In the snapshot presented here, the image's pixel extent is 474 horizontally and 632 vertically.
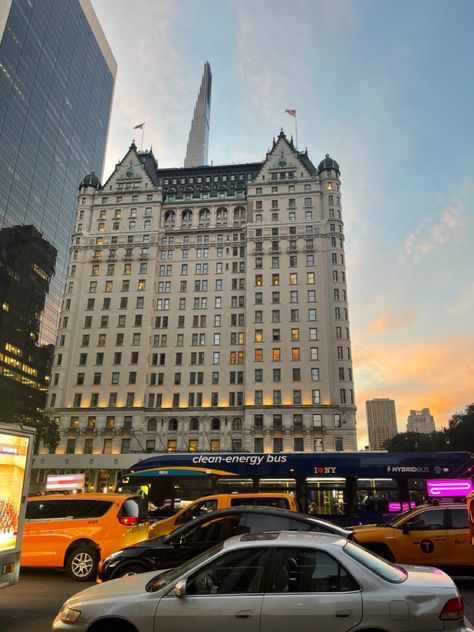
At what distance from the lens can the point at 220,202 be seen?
78.4 m

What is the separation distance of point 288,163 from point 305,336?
3329 centimetres

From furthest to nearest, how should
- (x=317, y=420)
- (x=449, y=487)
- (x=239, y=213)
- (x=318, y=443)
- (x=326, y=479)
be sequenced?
1. (x=239, y=213)
2. (x=317, y=420)
3. (x=318, y=443)
4. (x=449, y=487)
5. (x=326, y=479)

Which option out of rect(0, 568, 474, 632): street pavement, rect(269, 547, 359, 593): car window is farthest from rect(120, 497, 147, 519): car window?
rect(269, 547, 359, 593): car window

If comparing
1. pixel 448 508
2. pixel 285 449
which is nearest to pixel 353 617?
pixel 448 508

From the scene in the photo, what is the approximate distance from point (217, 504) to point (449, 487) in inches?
519

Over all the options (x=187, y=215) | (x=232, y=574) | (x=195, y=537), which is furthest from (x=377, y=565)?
(x=187, y=215)

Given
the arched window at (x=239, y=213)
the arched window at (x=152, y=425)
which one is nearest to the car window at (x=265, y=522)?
the arched window at (x=152, y=425)

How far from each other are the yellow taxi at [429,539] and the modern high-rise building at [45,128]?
10035 cm

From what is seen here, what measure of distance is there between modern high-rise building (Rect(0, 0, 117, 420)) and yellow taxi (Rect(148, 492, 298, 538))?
316 ft

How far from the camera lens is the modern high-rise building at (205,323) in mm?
61031

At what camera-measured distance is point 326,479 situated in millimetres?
20062

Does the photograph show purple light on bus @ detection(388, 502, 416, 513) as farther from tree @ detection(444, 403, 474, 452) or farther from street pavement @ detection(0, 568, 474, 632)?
tree @ detection(444, 403, 474, 452)

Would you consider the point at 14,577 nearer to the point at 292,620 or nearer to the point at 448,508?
the point at 292,620

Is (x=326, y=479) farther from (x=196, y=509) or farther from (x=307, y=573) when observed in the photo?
(x=307, y=573)
